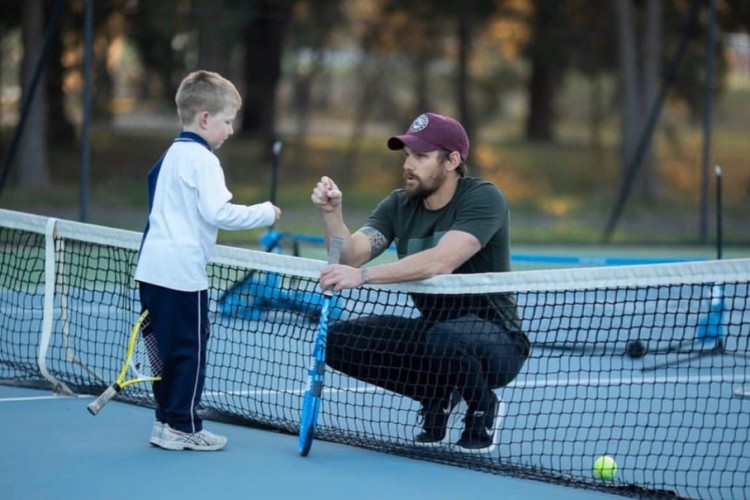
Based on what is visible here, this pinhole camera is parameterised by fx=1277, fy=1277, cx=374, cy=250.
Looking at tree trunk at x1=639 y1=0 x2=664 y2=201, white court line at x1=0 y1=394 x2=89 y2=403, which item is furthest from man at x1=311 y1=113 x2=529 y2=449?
tree trunk at x1=639 y1=0 x2=664 y2=201

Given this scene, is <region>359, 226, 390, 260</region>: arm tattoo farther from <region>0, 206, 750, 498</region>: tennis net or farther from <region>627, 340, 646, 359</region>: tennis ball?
<region>627, 340, 646, 359</region>: tennis ball

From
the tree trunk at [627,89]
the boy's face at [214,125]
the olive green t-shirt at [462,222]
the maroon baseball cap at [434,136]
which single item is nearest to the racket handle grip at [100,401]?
the boy's face at [214,125]

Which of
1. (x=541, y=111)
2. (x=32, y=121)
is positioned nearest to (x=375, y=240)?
(x=32, y=121)

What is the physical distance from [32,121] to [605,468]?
1201 centimetres

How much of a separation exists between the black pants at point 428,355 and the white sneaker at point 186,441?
59cm

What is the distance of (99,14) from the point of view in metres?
17.0

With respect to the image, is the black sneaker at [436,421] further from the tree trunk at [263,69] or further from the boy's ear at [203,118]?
the tree trunk at [263,69]

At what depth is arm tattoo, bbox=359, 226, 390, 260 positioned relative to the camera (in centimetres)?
539

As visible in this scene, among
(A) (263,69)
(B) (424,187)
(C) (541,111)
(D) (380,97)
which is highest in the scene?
(C) (541,111)

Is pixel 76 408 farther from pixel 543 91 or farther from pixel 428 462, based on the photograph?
pixel 543 91

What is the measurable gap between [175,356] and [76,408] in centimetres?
102

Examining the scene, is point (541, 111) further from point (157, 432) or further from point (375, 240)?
point (157, 432)

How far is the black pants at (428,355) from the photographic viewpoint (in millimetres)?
5027

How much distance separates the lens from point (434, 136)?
5125mm
